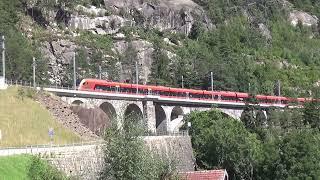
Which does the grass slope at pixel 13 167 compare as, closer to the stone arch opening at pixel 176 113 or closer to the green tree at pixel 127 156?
the green tree at pixel 127 156

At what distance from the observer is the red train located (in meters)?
76.5

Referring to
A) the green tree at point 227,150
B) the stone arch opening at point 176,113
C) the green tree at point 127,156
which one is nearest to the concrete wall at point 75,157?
the green tree at point 127,156

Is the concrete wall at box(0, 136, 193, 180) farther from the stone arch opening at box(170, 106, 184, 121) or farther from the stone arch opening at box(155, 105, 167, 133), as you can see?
the stone arch opening at box(170, 106, 184, 121)

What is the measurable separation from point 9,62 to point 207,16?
70963mm

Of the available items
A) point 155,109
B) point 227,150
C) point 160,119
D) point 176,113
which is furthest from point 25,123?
point 176,113

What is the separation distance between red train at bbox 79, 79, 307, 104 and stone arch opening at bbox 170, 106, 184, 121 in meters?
1.84

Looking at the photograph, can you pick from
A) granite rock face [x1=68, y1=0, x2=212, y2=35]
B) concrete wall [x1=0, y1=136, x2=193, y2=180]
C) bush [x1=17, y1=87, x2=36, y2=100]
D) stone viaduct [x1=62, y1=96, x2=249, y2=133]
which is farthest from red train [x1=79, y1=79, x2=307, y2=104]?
granite rock face [x1=68, y1=0, x2=212, y2=35]

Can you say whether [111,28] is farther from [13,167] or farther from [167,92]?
[13,167]

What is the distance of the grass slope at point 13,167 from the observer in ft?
112

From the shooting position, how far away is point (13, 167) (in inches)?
1387

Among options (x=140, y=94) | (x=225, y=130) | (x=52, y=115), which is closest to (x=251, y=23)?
(x=140, y=94)

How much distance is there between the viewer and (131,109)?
8231cm

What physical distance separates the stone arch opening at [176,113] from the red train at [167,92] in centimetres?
184

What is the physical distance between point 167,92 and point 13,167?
5555cm
